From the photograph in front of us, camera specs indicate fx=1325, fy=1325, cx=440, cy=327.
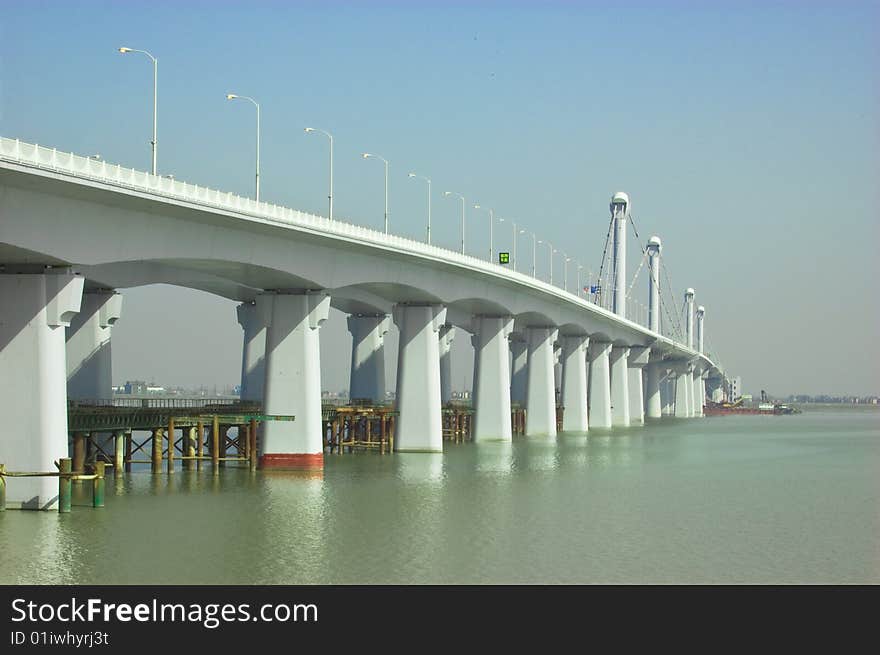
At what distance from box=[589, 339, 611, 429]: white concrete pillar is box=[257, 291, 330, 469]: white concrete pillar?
70247mm

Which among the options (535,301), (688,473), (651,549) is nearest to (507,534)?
(651,549)

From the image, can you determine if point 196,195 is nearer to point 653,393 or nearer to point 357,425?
point 357,425

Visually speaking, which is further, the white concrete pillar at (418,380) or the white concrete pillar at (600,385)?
the white concrete pillar at (600,385)

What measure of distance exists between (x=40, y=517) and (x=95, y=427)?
52.5ft

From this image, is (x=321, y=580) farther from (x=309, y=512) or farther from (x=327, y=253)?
(x=327, y=253)

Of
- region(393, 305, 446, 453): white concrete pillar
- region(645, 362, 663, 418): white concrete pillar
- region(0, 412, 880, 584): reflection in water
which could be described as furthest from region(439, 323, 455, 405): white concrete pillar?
region(645, 362, 663, 418): white concrete pillar

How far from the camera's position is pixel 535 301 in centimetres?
10394

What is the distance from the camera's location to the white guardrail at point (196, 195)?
142 feet

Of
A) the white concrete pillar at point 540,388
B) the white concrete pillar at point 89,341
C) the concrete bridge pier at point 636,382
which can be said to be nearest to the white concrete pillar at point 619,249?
the concrete bridge pier at point 636,382

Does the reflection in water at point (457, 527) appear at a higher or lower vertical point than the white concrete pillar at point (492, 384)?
lower

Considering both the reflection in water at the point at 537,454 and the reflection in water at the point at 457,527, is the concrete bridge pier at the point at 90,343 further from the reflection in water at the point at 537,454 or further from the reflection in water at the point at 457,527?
the reflection in water at the point at 537,454

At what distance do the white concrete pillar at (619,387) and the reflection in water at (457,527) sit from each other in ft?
222
